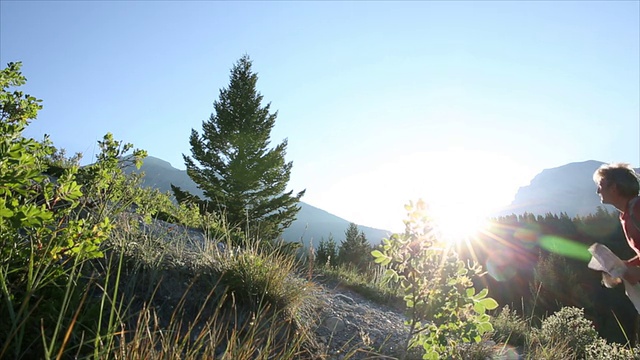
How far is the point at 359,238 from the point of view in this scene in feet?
46.9

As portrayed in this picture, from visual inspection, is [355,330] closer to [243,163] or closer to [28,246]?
[28,246]

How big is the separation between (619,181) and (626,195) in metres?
0.12

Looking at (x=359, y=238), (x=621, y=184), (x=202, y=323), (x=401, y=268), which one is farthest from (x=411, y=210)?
(x=359, y=238)

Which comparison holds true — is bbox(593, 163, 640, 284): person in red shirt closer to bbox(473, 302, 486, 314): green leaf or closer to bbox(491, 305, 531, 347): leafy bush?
bbox(473, 302, 486, 314): green leaf

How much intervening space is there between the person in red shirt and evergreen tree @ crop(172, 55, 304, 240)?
1419cm

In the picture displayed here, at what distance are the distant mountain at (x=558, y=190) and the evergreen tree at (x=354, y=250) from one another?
374 ft

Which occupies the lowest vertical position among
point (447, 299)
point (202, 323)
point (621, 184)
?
point (202, 323)

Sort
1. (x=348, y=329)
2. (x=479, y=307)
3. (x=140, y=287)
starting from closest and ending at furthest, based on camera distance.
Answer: (x=479, y=307) < (x=140, y=287) < (x=348, y=329)

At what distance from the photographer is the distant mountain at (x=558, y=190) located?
11275 cm

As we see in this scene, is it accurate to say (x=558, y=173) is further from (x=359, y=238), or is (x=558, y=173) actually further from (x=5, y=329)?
(x=5, y=329)

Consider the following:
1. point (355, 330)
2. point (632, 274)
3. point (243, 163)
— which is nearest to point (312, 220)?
point (243, 163)

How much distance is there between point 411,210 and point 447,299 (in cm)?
51

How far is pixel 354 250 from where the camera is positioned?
13391mm

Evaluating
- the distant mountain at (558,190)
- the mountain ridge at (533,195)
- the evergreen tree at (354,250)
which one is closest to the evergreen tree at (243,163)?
the evergreen tree at (354,250)
